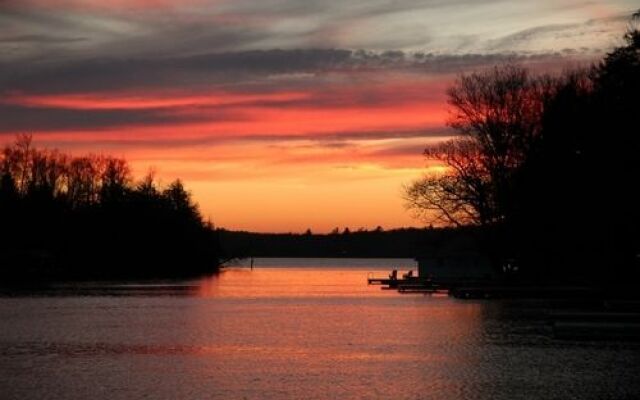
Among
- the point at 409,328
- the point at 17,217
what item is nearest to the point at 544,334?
the point at 409,328

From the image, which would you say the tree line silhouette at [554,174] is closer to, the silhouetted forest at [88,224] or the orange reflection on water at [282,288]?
the orange reflection on water at [282,288]

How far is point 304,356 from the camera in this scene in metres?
35.6

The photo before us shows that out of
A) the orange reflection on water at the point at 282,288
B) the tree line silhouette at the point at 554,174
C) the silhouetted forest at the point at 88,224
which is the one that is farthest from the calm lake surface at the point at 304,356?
the silhouetted forest at the point at 88,224

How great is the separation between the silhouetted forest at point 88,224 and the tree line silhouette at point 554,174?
60.4 metres

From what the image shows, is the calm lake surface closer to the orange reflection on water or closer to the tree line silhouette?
the tree line silhouette

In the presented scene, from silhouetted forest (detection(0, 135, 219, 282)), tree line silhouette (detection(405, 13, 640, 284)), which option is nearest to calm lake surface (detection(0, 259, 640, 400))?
tree line silhouette (detection(405, 13, 640, 284))

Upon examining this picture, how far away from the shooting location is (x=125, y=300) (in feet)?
251

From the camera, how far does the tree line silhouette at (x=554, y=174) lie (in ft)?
193

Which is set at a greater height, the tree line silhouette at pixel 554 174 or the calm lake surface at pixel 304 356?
the tree line silhouette at pixel 554 174

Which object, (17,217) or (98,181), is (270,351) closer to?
(17,217)

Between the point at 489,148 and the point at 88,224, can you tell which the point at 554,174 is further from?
the point at 88,224

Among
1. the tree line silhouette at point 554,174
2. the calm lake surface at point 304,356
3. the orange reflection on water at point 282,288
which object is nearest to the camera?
the calm lake surface at point 304,356

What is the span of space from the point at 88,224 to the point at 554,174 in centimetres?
9722

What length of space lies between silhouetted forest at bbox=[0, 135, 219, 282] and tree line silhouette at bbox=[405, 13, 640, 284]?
2379 inches
